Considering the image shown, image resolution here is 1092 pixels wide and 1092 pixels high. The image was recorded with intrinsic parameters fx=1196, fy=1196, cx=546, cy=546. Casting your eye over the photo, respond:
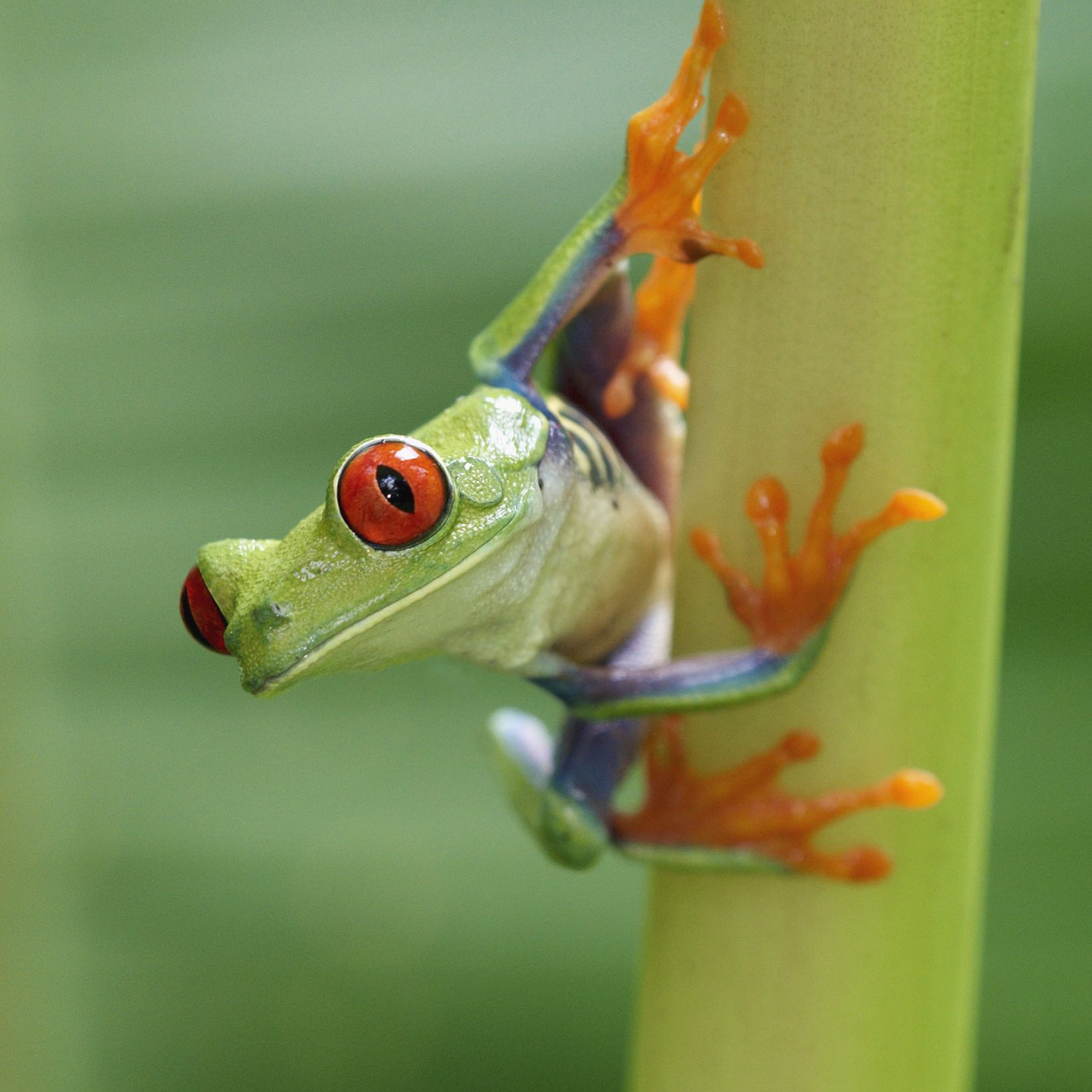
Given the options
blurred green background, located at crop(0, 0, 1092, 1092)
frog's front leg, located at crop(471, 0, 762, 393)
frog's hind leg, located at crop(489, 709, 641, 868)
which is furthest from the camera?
blurred green background, located at crop(0, 0, 1092, 1092)

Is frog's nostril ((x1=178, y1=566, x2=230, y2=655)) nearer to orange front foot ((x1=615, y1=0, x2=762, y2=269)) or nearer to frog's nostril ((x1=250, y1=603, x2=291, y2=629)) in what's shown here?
frog's nostril ((x1=250, y1=603, x2=291, y2=629))

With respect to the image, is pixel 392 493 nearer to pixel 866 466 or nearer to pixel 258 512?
pixel 866 466

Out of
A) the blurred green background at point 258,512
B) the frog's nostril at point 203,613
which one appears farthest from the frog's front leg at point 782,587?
the blurred green background at point 258,512

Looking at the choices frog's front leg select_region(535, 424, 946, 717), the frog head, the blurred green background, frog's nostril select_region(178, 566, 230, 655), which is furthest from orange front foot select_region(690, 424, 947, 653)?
the blurred green background

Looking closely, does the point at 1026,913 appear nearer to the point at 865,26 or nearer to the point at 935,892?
the point at 935,892

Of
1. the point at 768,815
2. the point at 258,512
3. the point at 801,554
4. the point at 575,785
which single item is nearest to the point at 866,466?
the point at 801,554

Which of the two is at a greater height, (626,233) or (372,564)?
(626,233)
